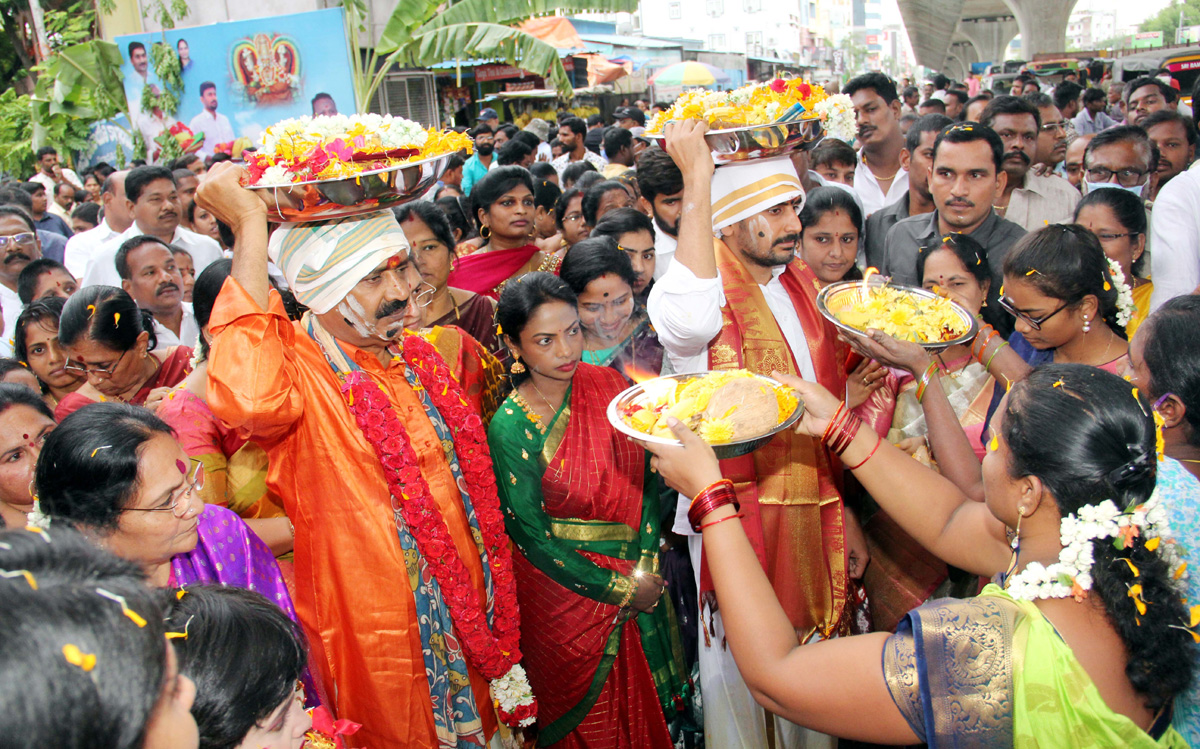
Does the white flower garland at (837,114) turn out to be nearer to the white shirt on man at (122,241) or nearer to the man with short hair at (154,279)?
the man with short hair at (154,279)

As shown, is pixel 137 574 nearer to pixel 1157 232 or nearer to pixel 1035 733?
pixel 1035 733

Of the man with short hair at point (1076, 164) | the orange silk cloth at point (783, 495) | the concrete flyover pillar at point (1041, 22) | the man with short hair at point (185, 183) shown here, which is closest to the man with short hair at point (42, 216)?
the man with short hair at point (185, 183)

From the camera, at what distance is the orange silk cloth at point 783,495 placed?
296 centimetres

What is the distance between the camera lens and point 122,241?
621 centimetres

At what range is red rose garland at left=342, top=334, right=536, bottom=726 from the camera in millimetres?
2375

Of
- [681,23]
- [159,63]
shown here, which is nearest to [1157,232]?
[159,63]

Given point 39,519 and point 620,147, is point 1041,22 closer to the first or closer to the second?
point 620,147

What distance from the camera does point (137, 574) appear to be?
3.68 ft

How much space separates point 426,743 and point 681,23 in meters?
86.8

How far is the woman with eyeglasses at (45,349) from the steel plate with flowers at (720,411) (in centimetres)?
286

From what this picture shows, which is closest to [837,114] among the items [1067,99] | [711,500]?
[711,500]

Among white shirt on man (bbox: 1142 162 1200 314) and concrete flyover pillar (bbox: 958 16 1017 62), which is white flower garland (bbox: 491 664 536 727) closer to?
white shirt on man (bbox: 1142 162 1200 314)

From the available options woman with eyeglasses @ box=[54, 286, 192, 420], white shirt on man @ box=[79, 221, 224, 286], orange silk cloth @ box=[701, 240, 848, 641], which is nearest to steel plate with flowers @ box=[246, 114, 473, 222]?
orange silk cloth @ box=[701, 240, 848, 641]

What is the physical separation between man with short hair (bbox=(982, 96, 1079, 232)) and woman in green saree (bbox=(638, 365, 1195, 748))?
14.1 feet
